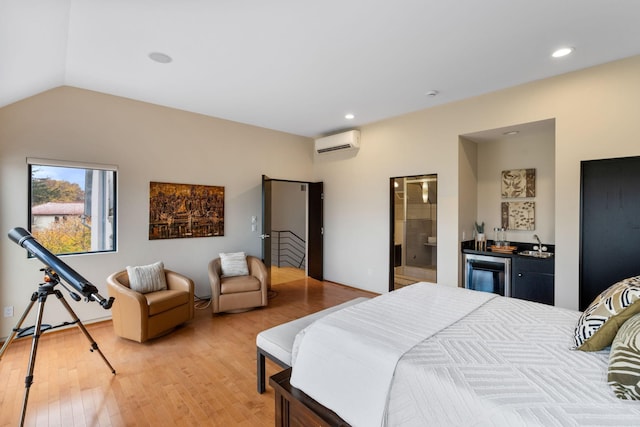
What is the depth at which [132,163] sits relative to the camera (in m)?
3.97

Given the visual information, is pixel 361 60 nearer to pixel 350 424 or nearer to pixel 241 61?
pixel 241 61

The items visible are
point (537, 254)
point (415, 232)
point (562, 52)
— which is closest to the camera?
point (562, 52)

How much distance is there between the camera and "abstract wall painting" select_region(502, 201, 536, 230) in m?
4.02

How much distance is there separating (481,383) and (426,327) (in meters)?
0.53

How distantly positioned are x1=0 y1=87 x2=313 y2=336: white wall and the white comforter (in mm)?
3264

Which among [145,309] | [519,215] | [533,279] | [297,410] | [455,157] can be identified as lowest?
[297,410]

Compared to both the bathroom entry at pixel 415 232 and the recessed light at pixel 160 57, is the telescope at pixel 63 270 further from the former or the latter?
the bathroom entry at pixel 415 232

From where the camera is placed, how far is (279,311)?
163 inches

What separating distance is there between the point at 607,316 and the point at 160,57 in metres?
3.88

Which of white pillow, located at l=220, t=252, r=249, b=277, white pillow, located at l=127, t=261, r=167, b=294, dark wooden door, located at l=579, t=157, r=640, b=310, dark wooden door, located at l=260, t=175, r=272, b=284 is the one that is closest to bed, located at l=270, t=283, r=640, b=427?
dark wooden door, located at l=579, t=157, r=640, b=310

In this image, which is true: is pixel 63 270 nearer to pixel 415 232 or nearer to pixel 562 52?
pixel 562 52

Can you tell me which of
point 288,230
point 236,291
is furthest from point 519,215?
point 288,230

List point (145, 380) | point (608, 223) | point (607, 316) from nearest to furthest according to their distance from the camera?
point (607, 316) → point (145, 380) → point (608, 223)

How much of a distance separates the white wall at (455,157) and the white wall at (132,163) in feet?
5.03
